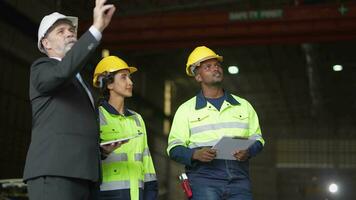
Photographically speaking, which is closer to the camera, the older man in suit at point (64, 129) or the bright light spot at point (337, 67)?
the older man in suit at point (64, 129)

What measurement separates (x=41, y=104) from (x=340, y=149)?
3461 centimetres

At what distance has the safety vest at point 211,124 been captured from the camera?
174 inches

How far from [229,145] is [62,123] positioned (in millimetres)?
1628

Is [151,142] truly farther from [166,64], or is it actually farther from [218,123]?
[218,123]

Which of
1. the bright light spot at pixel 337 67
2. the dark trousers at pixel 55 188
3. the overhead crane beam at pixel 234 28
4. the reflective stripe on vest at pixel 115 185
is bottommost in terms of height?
the dark trousers at pixel 55 188

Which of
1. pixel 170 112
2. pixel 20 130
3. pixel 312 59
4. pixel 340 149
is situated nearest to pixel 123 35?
pixel 20 130

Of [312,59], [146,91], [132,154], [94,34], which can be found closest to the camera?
[94,34]

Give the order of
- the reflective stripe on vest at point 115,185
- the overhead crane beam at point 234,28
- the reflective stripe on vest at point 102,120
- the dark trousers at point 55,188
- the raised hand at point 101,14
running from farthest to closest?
the overhead crane beam at point 234,28
the reflective stripe on vest at point 102,120
the reflective stripe on vest at point 115,185
the raised hand at point 101,14
the dark trousers at point 55,188

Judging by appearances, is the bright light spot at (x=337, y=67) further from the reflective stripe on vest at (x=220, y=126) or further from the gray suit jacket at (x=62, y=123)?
the gray suit jacket at (x=62, y=123)

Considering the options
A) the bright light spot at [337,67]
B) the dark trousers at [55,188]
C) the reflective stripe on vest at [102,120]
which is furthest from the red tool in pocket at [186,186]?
the bright light spot at [337,67]

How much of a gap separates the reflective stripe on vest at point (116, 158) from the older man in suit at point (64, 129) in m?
0.94

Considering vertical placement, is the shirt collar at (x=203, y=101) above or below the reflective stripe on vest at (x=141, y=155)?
above

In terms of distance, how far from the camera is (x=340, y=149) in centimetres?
3544

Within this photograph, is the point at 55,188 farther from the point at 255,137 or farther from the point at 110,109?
the point at 255,137
